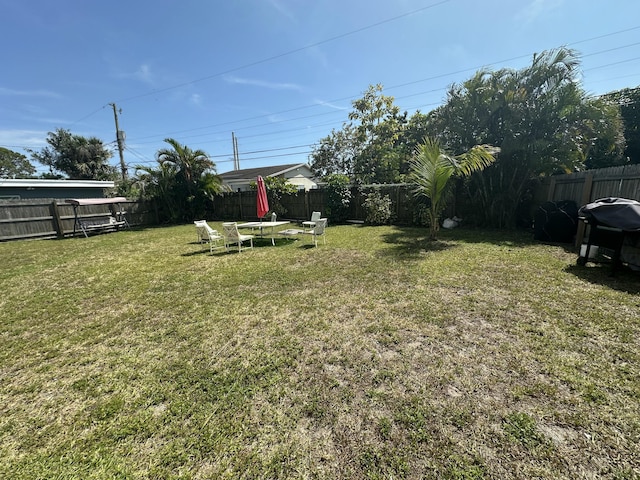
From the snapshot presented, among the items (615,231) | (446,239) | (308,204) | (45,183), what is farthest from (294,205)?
(45,183)

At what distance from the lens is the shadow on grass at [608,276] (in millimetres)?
3947

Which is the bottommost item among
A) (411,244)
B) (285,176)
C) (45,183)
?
(411,244)

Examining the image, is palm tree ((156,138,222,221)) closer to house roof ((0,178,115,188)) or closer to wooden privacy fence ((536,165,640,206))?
house roof ((0,178,115,188))

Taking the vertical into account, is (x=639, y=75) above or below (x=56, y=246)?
above

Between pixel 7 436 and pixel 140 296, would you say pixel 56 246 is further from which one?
pixel 7 436

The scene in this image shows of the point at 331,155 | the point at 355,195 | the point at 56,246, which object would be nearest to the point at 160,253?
the point at 56,246

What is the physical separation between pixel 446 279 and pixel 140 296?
16.5ft

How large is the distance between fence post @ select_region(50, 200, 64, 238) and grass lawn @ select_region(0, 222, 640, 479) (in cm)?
830

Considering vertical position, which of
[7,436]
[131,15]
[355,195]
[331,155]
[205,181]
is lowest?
[7,436]

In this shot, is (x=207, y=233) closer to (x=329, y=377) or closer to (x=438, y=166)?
(x=329, y=377)

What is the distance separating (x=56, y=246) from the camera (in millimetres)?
9055

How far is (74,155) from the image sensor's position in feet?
82.0

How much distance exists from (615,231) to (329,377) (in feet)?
16.9

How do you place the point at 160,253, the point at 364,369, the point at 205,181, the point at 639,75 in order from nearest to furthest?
the point at 364,369 < the point at 160,253 < the point at 639,75 < the point at 205,181
